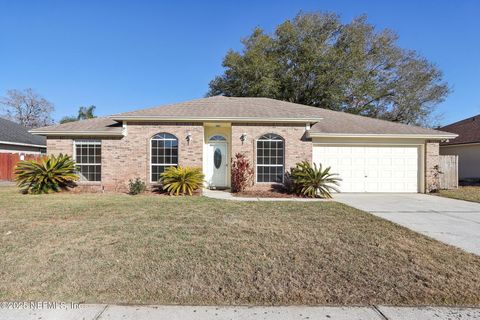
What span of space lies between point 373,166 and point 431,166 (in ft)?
8.98

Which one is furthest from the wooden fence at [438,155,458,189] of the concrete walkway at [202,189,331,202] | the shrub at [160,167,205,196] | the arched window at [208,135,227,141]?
the shrub at [160,167,205,196]

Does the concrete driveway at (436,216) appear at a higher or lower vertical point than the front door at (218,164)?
lower

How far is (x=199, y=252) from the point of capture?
4.51 metres

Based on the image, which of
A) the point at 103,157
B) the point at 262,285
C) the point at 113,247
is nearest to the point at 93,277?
the point at 113,247

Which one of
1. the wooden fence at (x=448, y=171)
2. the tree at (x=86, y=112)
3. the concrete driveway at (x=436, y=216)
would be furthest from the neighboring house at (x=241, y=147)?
the tree at (x=86, y=112)

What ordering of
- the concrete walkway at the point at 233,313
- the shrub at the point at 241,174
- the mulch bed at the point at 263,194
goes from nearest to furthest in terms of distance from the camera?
the concrete walkway at the point at 233,313 < the mulch bed at the point at 263,194 < the shrub at the point at 241,174

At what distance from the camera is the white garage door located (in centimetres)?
1255

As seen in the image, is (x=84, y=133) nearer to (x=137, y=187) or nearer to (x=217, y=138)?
(x=137, y=187)

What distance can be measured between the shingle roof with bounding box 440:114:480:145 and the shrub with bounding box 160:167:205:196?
18.2m

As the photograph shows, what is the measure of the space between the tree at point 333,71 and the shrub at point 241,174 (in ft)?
42.8

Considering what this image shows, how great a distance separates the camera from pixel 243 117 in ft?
38.5

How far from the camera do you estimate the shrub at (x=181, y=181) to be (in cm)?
1097

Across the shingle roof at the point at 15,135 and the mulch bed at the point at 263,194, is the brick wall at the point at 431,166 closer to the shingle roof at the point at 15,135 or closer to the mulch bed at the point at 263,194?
the mulch bed at the point at 263,194

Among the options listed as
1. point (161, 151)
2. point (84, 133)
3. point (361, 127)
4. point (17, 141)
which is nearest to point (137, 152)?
point (161, 151)
